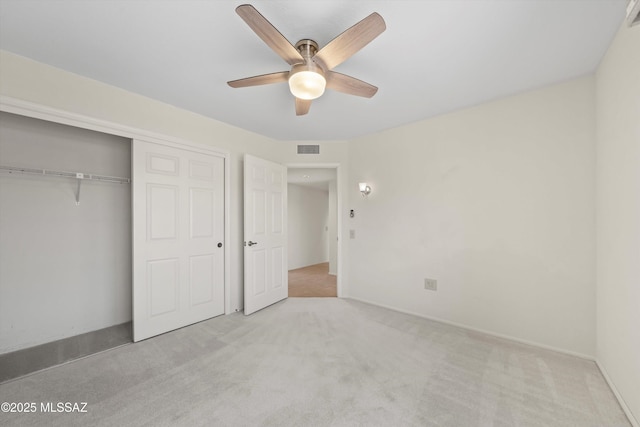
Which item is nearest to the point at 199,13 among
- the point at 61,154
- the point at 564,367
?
the point at 61,154

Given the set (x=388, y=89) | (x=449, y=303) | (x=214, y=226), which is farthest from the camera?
(x=214, y=226)

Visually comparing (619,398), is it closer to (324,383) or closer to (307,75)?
(324,383)

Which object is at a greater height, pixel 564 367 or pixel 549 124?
pixel 549 124

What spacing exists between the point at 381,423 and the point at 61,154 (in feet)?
12.3

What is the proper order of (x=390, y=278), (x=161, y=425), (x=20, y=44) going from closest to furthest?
(x=161, y=425) → (x=20, y=44) → (x=390, y=278)

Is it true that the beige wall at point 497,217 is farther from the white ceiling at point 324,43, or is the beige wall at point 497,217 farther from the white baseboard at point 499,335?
the white ceiling at point 324,43

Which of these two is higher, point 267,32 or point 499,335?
point 267,32

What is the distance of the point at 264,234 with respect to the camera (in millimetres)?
3709

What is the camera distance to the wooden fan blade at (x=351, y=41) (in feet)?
4.44

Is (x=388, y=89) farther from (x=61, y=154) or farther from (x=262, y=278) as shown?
(x=61, y=154)

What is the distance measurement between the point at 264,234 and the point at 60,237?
7.05 ft

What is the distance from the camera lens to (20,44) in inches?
74.7

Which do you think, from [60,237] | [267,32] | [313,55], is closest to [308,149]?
[313,55]

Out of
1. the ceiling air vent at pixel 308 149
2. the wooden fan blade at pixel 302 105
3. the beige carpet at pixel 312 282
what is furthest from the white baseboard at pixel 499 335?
the wooden fan blade at pixel 302 105
